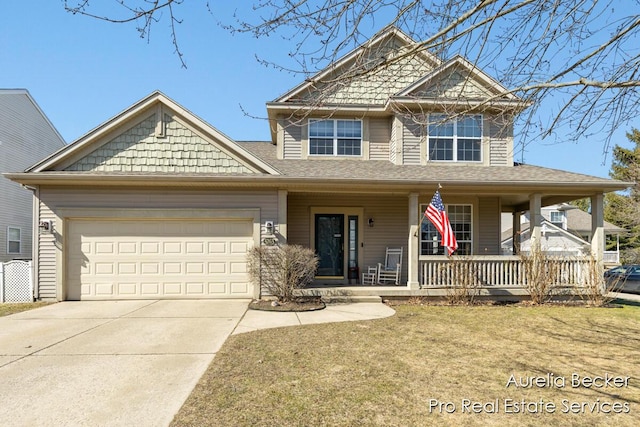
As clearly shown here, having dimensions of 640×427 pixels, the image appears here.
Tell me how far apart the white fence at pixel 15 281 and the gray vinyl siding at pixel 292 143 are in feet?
23.6

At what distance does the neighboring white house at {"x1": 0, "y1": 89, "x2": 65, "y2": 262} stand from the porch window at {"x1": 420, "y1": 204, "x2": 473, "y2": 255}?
16274 millimetres

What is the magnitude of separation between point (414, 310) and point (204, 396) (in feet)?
18.6

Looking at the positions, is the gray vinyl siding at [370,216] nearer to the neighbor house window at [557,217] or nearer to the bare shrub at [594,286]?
the bare shrub at [594,286]

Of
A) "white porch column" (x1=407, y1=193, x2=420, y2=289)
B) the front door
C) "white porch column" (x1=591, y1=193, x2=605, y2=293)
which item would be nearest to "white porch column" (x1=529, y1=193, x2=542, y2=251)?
"white porch column" (x1=591, y1=193, x2=605, y2=293)

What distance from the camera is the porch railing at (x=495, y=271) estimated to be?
9.13 m

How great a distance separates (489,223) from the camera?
11477mm

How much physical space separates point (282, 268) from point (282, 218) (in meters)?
1.37

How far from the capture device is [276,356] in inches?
188

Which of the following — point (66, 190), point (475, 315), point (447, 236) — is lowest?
point (475, 315)

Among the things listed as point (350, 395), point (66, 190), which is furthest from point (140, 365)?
point (66, 190)

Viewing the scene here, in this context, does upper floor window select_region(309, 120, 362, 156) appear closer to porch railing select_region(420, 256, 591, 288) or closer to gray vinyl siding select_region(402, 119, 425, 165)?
gray vinyl siding select_region(402, 119, 425, 165)

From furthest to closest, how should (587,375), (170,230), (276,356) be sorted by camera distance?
1. (170,230)
2. (276,356)
3. (587,375)

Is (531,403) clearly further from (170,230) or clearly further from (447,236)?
(170,230)

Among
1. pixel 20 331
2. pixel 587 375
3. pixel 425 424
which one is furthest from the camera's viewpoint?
pixel 20 331
